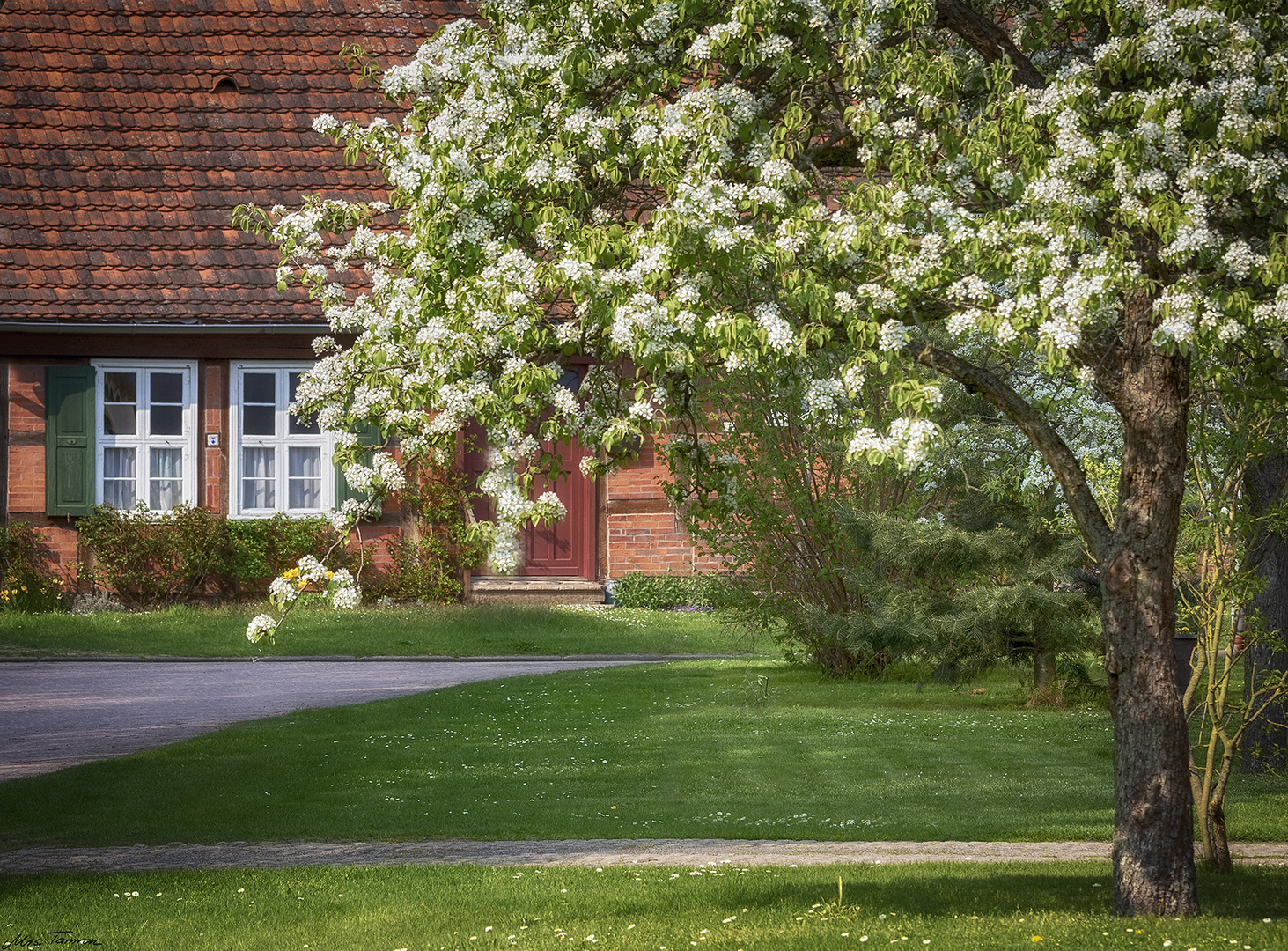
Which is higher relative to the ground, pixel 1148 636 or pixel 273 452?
pixel 273 452

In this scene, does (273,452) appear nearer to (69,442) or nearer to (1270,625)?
(69,442)

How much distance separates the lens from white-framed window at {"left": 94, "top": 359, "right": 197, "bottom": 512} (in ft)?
61.4

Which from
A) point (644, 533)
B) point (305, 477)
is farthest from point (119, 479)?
point (644, 533)

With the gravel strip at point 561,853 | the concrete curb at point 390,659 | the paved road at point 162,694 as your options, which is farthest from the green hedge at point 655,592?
the gravel strip at point 561,853

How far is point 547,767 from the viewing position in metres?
9.90

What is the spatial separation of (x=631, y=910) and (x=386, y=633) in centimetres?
1128

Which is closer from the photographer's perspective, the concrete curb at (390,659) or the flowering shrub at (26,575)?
the concrete curb at (390,659)

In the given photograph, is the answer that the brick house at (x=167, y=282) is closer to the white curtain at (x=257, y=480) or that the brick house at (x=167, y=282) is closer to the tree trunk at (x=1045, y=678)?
the white curtain at (x=257, y=480)

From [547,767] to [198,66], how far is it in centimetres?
1441

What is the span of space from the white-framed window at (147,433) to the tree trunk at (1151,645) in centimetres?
1508

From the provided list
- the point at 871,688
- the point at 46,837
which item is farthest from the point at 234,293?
the point at 46,837

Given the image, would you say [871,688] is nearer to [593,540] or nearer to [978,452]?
[978,452]

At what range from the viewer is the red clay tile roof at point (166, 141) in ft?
61.0

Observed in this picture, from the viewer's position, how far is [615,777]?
961 cm
